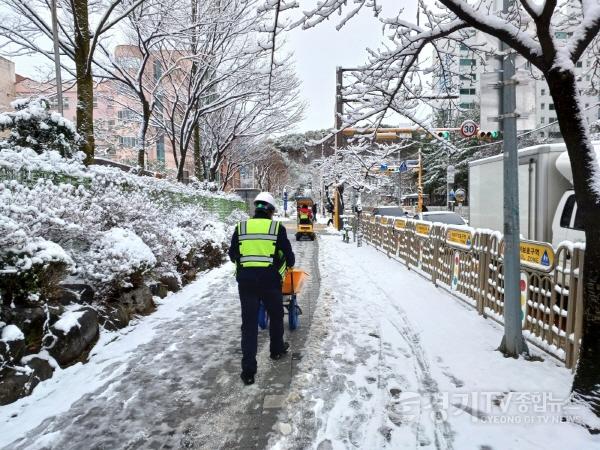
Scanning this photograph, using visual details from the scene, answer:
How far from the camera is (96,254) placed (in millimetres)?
5789

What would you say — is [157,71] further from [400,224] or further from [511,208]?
[511,208]

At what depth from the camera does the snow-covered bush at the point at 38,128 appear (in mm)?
6920

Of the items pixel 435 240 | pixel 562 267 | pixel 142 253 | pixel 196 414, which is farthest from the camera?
pixel 435 240

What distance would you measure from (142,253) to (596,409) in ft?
19.2

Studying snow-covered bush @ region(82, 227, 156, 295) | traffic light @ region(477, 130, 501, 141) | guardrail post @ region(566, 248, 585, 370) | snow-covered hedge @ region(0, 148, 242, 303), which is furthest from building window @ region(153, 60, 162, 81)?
guardrail post @ region(566, 248, 585, 370)

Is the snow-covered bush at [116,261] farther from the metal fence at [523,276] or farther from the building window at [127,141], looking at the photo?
the building window at [127,141]

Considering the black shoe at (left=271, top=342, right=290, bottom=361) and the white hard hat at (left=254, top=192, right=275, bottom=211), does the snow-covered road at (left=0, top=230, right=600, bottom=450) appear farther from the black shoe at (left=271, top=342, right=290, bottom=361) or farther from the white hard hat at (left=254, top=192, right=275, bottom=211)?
the white hard hat at (left=254, top=192, right=275, bottom=211)

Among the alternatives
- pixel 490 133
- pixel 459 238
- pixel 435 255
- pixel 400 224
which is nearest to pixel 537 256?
pixel 490 133

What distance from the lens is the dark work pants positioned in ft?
14.0

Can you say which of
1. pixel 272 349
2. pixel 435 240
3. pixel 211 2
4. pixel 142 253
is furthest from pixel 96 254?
pixel 211 2

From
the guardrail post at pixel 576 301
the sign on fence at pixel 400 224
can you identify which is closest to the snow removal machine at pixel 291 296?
the guardrail post at pixel 576 301

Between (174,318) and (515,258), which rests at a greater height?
(515,258)

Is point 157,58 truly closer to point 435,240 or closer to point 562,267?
point 435,240

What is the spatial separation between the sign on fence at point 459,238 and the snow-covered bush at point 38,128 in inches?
290
